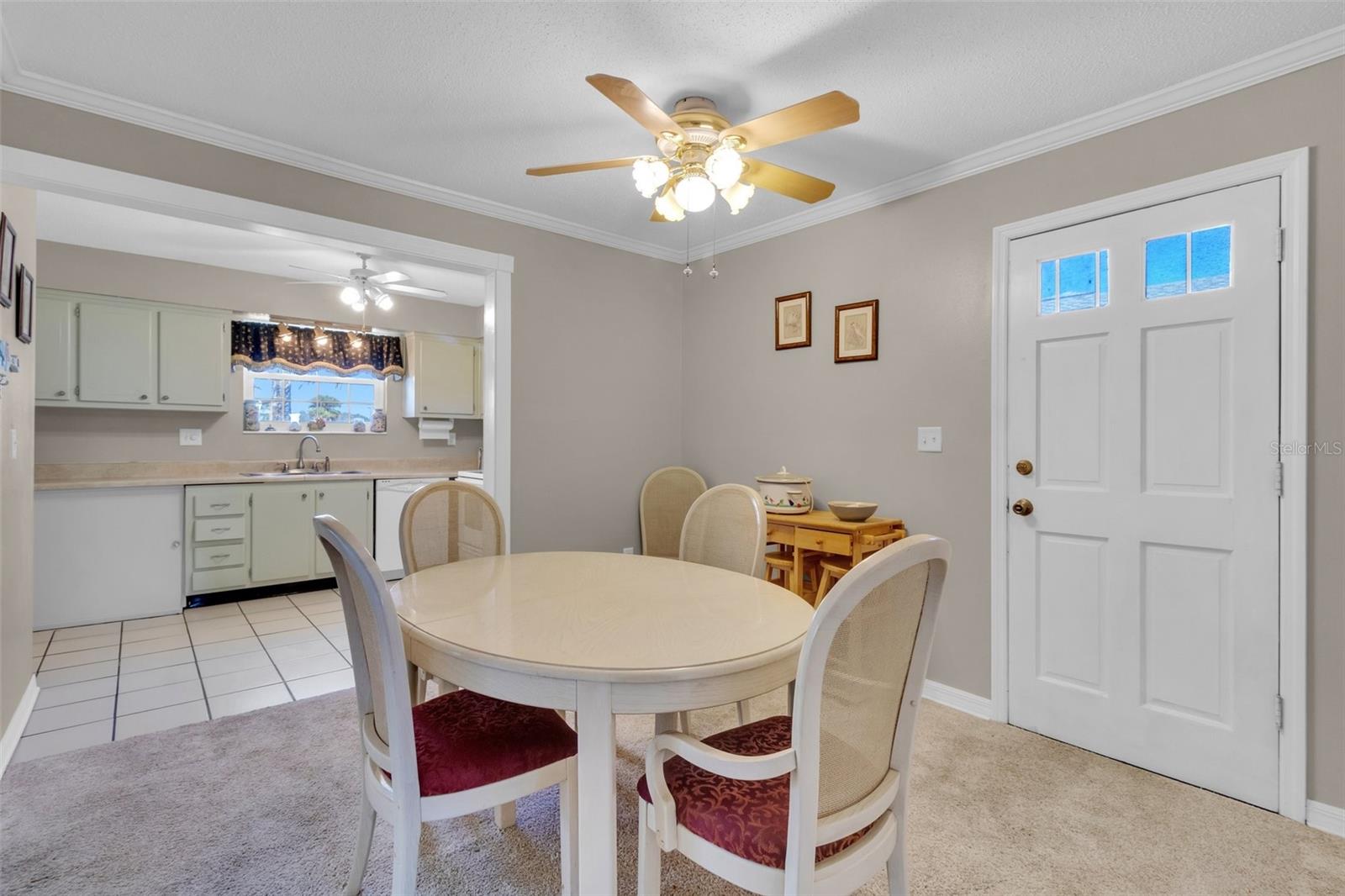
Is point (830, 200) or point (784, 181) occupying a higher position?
point (830, 200)

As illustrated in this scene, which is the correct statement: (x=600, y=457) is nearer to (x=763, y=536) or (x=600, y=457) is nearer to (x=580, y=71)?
(x=763, y=536)

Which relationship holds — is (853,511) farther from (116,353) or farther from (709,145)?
(116,353)

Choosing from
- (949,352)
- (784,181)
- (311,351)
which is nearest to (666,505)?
(949,352)

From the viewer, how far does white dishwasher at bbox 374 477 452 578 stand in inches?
196

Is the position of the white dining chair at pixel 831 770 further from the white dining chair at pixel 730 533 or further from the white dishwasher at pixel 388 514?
the white dishwasher at pixel 388 514

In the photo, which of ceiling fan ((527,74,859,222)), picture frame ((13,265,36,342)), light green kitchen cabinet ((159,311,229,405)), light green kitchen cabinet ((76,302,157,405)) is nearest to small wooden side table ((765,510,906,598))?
ceiling fan ((527,74,859,222))

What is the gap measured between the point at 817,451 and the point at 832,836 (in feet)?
8.07

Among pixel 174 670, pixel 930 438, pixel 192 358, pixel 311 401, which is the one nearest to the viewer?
pixel 930 438

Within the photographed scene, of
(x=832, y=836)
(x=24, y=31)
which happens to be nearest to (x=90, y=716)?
(x=24, y=31)

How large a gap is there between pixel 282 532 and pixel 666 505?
2911 millimetres

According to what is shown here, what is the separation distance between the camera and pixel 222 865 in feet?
5.53

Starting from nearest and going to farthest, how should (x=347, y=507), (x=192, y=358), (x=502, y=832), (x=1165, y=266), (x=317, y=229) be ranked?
(x=502, y=832), (x=1165, y=266), (x=317, y=229), (x=192, y=358), (x=347, y=507)

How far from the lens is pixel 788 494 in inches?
124

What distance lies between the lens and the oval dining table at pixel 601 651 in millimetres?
1199
